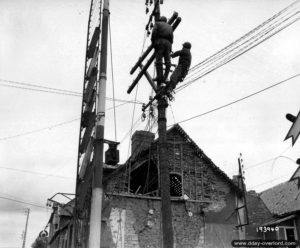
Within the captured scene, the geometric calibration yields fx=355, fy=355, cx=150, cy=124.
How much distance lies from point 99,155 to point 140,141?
10.2 metres

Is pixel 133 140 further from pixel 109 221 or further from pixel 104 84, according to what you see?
pixel 104 84

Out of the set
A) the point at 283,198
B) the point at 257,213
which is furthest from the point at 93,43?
the point at 283,198

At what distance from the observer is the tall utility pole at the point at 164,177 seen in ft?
23.0

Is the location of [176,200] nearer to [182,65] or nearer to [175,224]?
[175,224]

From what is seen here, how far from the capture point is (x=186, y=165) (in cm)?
1884

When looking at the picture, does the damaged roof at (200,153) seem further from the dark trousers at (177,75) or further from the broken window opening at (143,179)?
the dark trousers at (177,75)

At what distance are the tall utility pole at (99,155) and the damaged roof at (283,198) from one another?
14383 millimetres

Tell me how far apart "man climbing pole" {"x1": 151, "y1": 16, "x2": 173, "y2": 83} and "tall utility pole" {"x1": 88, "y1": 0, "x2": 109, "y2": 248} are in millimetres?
A: 1442

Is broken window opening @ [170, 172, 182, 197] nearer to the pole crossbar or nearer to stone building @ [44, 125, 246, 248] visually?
stone building @ [44, 125, 246, 248]

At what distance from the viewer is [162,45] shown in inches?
346

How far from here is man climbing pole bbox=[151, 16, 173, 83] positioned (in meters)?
8.80

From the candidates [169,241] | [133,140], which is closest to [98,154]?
[169,241]

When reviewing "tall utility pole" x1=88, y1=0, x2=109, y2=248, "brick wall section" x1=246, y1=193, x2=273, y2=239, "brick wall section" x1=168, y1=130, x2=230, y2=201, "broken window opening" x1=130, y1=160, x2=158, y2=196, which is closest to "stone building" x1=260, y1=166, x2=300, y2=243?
"brick wall section" x1=246, y1=193, x2=273, y2=239

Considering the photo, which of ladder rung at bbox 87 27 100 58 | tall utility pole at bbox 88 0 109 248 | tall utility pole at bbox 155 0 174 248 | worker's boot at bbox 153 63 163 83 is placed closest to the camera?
tall utility pole at bbox 155 0 174 248
